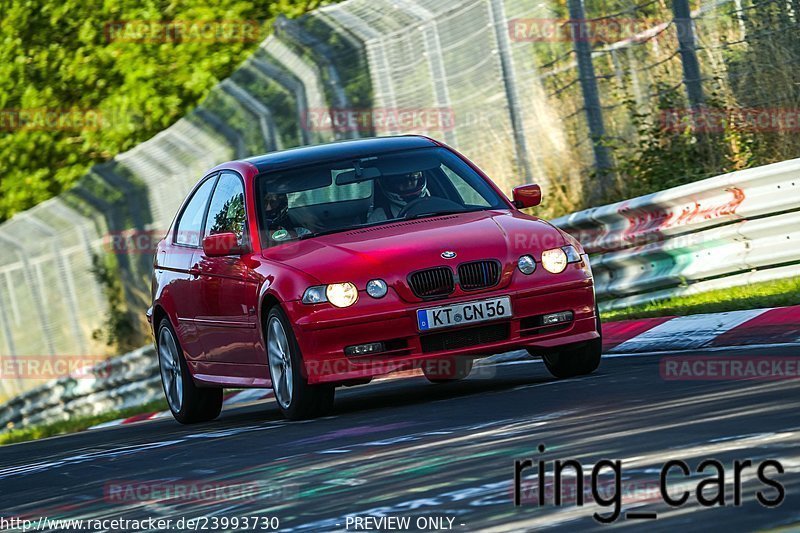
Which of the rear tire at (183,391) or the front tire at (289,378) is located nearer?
the front tire at (289,378)

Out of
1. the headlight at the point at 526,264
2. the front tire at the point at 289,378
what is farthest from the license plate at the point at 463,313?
the front tire at the point at 289,378

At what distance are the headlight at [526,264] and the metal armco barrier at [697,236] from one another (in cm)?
359

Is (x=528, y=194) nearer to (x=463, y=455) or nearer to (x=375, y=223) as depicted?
(x=375, y=223)

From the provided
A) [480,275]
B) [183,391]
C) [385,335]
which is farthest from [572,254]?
[183,391]

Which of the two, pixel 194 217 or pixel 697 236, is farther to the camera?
pixel 697 236

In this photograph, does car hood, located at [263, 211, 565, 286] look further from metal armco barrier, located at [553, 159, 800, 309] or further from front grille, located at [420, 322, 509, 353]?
metal armco barrier, located at [553, 159, 800, 309]

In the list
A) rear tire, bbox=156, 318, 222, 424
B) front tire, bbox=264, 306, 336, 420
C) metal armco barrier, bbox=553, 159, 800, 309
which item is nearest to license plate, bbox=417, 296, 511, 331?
front tire, bbox=264, 306, 336, 420

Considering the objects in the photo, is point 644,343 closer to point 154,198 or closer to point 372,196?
point 372,196

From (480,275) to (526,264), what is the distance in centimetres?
28

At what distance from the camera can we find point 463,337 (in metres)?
10.0

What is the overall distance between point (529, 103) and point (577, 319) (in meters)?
8.89

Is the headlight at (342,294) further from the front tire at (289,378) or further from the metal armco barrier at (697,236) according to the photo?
the metal armco barrier at (697,236)

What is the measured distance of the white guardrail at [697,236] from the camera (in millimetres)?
13195

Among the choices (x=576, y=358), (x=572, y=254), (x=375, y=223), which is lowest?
(x=576, y=358)
